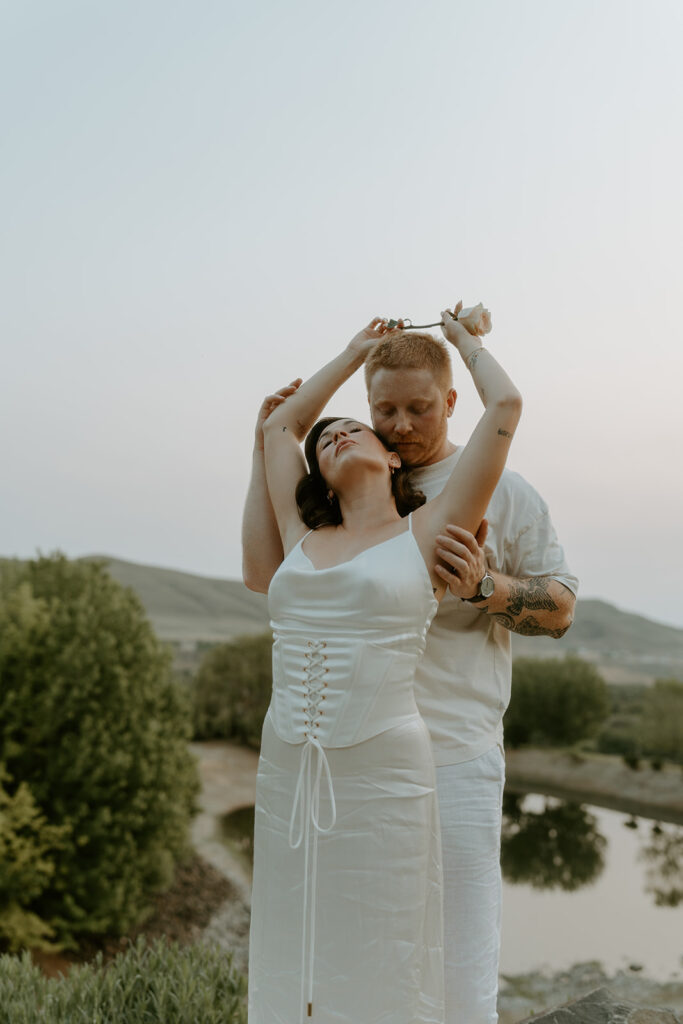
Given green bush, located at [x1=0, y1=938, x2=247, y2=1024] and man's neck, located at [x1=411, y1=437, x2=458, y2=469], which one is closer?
man's neck, located at [x1=411, y1=437, x2=458, y2=469]

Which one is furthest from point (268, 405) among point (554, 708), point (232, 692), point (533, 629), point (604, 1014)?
point (554, 708)

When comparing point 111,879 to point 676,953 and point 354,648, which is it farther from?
point 354,648

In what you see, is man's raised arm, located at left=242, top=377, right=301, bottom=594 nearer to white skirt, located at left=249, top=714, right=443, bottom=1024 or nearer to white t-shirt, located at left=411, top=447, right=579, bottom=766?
white t-shirt, located at left=411, top=447, right=579, bottom=766

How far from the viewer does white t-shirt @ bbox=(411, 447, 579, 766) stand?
8.76 feet

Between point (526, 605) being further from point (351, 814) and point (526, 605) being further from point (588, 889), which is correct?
point (588, 889)

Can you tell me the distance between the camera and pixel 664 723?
104ft

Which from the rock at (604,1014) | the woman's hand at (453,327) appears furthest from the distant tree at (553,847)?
the woman's hand at (453,327)

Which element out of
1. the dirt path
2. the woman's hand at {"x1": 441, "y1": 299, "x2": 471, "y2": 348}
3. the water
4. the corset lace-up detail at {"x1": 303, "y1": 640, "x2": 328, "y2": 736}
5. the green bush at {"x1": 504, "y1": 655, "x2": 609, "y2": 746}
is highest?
the woman's hand at {"x1": 441, "y1": 299, "x2": 471, "y2": 348}

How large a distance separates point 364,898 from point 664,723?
32.2 m

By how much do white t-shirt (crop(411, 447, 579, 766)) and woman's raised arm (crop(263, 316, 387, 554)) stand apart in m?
0.39

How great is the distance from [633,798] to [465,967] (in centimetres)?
2868

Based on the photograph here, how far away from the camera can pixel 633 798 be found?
1126 inches

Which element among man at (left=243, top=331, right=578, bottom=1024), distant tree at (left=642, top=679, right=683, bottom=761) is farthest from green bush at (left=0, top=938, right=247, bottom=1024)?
distant tree at (left=642, top=679, right=683, bottom=761)

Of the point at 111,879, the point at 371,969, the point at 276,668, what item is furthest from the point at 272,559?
the point at 111,879
